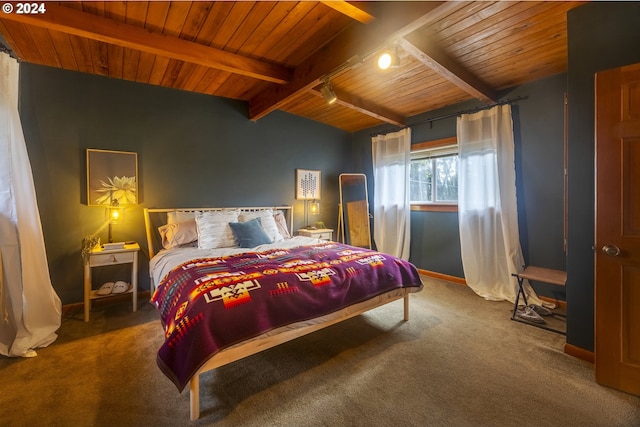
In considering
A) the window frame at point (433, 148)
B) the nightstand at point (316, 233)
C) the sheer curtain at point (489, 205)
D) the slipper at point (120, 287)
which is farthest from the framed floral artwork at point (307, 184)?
the slipper at point (120, 287)

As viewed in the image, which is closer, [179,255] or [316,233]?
[179,255]

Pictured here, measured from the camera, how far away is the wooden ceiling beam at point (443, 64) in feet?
7.44

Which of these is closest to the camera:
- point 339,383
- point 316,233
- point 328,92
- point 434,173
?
point 339,383

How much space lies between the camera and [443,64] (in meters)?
2.54

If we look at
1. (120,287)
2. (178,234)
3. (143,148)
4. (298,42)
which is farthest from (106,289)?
(298,42)

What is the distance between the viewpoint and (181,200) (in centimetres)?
348

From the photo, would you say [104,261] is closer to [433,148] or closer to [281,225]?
[281,225]

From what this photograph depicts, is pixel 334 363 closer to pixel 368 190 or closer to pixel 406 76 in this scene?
pixel 406 76

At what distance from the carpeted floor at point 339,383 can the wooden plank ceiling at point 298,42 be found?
2.44 metres

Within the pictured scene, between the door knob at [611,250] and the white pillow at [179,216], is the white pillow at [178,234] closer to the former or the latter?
the white pillow at [179,216]

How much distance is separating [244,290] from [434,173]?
3589mm

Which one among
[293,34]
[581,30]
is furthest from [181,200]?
[581,30]

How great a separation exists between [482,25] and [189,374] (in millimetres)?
3233

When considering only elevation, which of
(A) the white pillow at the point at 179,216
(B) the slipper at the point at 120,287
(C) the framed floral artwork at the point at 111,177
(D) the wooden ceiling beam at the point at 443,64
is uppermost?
(D) the wooden ceiling beam at the point at 443,64
